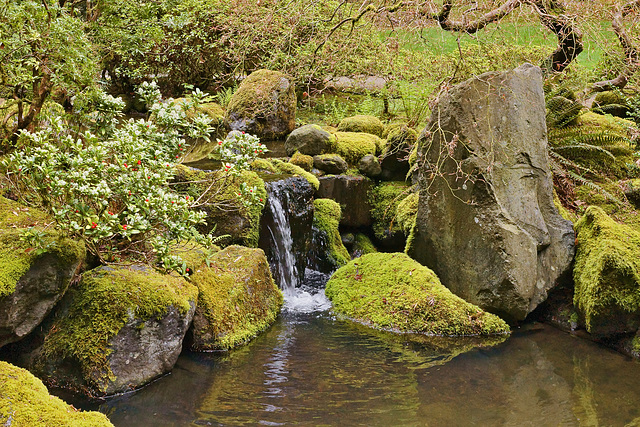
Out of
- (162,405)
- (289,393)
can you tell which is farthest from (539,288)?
(162,405)

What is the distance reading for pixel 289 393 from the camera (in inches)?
179

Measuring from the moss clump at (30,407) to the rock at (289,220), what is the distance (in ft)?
14.2

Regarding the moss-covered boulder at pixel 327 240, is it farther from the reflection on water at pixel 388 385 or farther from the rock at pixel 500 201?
the reflection on water at pixel 388 385

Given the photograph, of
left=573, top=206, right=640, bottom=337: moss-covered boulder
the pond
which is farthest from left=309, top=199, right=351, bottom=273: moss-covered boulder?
left=573, top=206, right=640, bottom=337: moss-covered boulder

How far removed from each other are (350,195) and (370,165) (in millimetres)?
660

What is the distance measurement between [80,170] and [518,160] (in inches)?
194

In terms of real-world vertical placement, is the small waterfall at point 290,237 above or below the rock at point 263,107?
below

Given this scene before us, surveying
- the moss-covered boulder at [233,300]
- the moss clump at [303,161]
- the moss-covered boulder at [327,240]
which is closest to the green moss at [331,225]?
the moss-covered boulder at [327,240]

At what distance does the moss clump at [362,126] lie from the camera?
10.8 metres

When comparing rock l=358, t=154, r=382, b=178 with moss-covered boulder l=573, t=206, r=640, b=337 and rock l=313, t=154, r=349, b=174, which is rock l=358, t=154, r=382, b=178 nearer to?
rock l=313, t=154, r=349, b=174

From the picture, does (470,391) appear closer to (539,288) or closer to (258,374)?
(258,374)

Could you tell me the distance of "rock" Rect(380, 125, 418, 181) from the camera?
360 inches

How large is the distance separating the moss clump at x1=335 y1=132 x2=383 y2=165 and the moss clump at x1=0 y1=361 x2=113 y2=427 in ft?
22.8

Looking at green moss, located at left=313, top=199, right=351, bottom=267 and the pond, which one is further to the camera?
green moss, located at left=313, top=199, right=351, bottom=267
